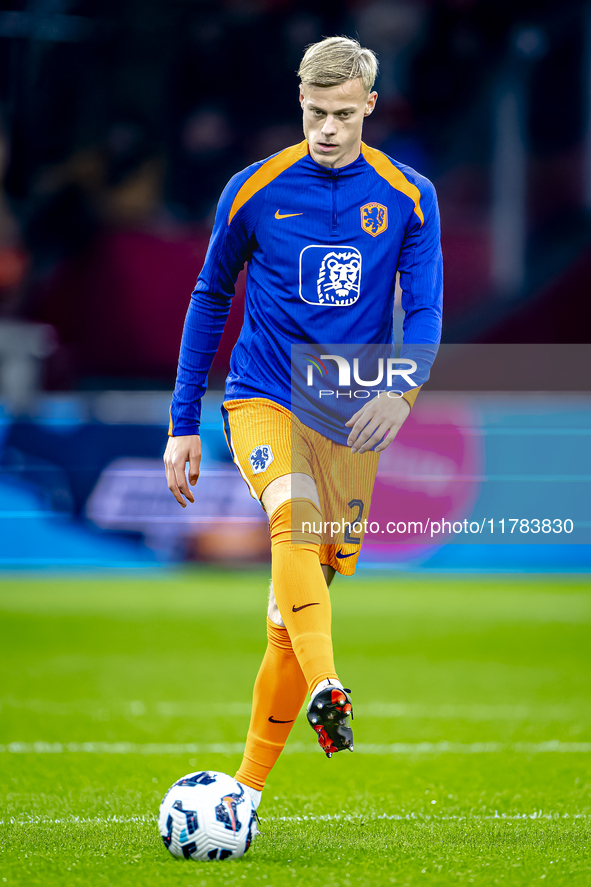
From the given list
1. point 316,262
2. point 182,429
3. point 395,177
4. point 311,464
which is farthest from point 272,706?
point 395,177

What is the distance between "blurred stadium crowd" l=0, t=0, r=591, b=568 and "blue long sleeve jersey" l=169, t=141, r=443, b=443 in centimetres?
778

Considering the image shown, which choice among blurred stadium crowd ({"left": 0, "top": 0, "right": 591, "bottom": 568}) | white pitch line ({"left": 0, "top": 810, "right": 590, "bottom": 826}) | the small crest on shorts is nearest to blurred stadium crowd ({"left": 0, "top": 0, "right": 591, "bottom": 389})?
blurred stadium crowd ({"left": 0, "top": 0, "right": 591, "bottom": 568})

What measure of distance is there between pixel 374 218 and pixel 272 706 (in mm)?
1243

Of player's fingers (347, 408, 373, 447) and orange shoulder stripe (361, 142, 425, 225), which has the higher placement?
orange shoulder stripe (361, 142, 425, 225)

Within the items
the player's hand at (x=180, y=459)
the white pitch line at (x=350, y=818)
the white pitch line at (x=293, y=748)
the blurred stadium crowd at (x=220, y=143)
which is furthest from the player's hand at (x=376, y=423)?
the blurred stadium crowd at (x=220, y=143)

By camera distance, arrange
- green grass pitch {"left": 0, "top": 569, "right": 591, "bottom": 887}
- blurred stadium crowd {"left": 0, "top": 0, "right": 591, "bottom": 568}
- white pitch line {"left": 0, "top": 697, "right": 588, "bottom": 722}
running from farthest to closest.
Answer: blurred stadium crowd {"left": 0, "top": 0, "right": 591, "bottom": 568}
white pitch line {"left": 0, "top": 697, "right": 588, "bottom": 722}
green grass pitch {"left": 0, "top": 569, "right": 591, "bottom": 887}

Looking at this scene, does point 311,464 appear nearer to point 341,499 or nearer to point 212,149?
point 341,499

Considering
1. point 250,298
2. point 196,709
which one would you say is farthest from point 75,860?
point 196,709

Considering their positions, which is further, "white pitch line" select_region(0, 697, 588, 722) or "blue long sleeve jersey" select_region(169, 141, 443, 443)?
"white pitch line" select_region(0, 697, 588, 722)

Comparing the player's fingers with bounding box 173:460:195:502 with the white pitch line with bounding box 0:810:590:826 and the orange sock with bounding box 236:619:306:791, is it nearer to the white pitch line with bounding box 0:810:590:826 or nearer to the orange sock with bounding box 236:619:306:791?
the orange sock with bounding box 236:619:306:791

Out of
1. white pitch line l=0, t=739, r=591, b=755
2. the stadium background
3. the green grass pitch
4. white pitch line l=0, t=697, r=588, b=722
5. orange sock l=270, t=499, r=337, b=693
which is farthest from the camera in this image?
white pitch line l=0, t=697, r=588, b=722

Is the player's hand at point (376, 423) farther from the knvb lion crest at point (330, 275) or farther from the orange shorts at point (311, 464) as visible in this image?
the knvb lion crest at point (330, 275)

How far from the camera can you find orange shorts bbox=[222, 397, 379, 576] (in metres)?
2.77

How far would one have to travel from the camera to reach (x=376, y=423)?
2.70 meters
